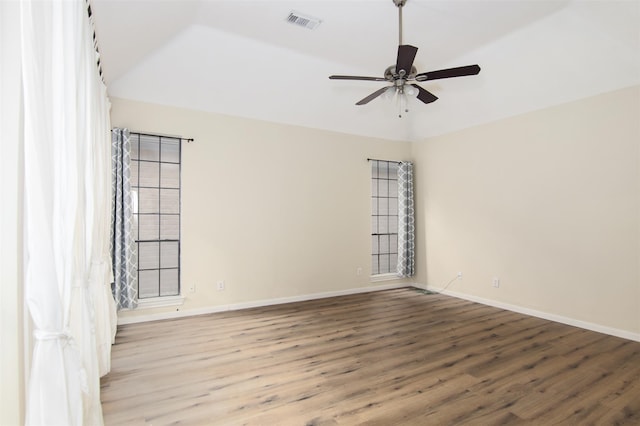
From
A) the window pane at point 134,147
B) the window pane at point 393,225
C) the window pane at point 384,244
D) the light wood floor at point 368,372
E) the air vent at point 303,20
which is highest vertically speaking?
the air vent at point 303,20

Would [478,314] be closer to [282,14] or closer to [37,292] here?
[282,14]

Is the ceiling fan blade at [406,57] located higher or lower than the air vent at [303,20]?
lower

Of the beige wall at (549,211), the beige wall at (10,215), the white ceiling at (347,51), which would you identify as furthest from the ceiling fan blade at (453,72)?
the beige wall at (10,215)

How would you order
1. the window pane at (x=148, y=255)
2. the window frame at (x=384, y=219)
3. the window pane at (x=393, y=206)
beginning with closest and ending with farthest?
the window pane at (x=148, y=255), the window frame at (x=384, y=219), the window pane at (x=393, y=206)

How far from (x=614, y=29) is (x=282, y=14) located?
3.22m

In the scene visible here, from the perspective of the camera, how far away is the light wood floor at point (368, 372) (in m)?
2.24

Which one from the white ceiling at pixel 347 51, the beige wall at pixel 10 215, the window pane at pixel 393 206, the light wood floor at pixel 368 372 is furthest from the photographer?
the window pane at pixel 393 206

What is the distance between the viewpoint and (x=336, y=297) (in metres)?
5.46

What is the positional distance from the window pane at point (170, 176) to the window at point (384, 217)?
3308 mm

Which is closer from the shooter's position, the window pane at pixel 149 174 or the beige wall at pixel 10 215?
the beige wall at pixel 10 215

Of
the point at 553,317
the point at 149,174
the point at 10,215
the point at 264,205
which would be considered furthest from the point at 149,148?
the point at 553,317

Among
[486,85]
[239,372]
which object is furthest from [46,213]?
[486,85]

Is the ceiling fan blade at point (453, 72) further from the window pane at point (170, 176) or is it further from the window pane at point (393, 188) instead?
the window pane at point (393, 188)

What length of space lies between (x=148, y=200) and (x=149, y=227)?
350 millimetres
